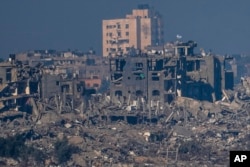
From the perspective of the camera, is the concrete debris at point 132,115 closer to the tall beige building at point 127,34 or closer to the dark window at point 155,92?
the dark window at point 155,92

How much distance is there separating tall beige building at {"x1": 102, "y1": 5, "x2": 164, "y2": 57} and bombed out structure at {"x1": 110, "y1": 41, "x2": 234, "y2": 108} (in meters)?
29.2

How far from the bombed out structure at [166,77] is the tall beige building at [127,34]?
29.2m

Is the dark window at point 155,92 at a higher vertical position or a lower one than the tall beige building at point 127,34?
lower

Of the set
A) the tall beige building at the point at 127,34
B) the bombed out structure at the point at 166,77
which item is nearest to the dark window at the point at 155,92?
the bombed out structure at the point at 166,77

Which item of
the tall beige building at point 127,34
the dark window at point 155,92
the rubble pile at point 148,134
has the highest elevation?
the tall beige building at point 127,34

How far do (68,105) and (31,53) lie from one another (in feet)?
93.8

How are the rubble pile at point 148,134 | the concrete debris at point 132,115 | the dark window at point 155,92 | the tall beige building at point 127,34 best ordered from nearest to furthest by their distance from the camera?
the rubble pile at point 148,134 < the concrete debris at point 132,115 < the dark window at point 155,92 < the tall beige building at point 127,34

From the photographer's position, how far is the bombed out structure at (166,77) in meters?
42.4

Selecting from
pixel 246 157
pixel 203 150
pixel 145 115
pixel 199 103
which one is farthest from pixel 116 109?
pixel 246 157

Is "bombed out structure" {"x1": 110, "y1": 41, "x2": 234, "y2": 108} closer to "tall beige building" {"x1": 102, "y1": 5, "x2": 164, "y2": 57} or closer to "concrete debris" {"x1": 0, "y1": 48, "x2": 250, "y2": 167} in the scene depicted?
"concrete debris" {"x1": 0, "y1": 48, "x2": 250, "y2": 167}

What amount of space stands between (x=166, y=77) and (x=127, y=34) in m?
37.1

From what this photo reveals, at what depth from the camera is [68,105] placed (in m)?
39.6

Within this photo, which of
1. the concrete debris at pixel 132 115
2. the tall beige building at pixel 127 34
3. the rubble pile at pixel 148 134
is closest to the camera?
the rubble pile at pixel 148 134

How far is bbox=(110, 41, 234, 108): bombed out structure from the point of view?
42406 millimetres
